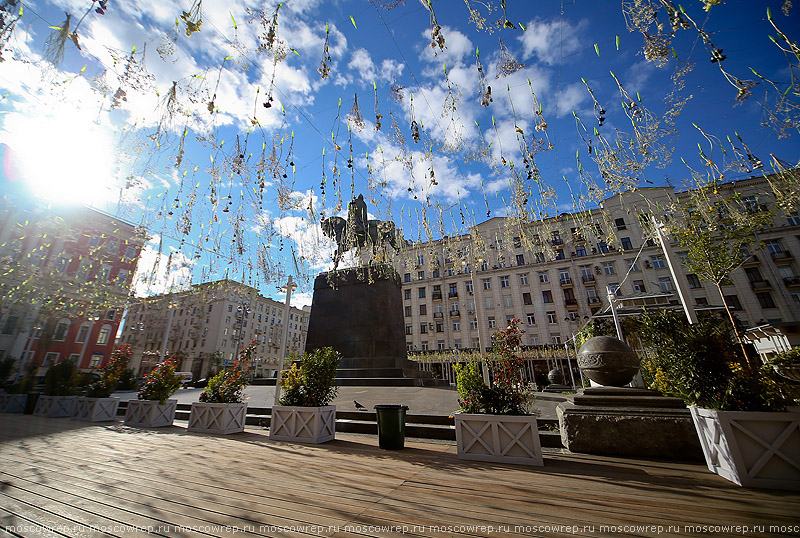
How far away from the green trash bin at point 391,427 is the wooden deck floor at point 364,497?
0.57 meters

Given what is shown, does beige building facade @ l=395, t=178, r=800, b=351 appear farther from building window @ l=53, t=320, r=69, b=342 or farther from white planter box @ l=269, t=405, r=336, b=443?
building window @ l=53, t=320, r=69, b=342

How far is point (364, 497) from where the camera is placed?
11.1ft

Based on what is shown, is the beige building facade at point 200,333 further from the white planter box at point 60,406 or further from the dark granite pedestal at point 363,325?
the white planter box at point 60,406

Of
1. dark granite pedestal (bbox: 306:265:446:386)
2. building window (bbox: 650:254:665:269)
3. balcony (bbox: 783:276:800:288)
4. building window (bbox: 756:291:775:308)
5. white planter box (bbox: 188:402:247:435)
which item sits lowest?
white planter box (bbox: 188:402:247:435)

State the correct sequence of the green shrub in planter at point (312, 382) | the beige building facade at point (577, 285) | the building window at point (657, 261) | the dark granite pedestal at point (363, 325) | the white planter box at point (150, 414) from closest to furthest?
the green shrub in planter at point (312, 382) < the white planter box at point (150, 414) < the dark granite pedestal at point (363, 325) < the beige building facade at point (577, 285) < the building window at point (657, 261)

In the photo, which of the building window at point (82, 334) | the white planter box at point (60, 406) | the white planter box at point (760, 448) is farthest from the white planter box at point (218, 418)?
the building window at point (82, 334)

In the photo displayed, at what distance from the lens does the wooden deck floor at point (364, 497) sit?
8.55 feet

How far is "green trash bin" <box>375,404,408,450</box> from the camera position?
616 centimetres

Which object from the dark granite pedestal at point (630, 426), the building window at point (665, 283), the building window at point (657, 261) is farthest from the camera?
the building window at point (657, 261)

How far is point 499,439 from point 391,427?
2.23 m

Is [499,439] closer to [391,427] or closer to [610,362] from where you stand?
[391,427]

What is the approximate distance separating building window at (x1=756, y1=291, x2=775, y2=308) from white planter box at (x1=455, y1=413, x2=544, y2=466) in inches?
1848

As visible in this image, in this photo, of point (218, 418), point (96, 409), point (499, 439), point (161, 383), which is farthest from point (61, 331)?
point (499, 439)

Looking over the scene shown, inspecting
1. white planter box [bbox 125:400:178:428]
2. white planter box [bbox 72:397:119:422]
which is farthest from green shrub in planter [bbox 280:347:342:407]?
white planter box [bbox 72:397:119:422]
